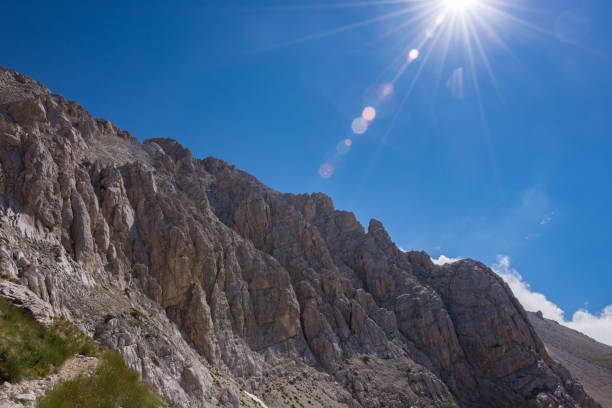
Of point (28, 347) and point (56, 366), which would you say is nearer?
point (28, 347)

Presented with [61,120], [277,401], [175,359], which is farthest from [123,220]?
[277,401]

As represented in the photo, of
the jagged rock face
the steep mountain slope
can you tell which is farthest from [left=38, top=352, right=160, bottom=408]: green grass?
the steep mountain slope

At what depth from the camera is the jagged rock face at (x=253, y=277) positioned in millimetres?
36344

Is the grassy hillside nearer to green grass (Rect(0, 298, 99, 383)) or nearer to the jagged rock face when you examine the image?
green grass (Rect(0, 298, 99, 383))

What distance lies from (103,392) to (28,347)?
3.52 metres

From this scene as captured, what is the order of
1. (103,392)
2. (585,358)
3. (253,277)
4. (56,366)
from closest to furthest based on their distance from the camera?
(103,392)
(56,366)
(253,277)
(585,358)

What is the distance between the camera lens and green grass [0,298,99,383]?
442 inches

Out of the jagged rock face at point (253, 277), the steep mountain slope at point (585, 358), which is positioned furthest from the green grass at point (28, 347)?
the steep mountain slope at point (585, 358)

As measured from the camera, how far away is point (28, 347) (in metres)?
12.6

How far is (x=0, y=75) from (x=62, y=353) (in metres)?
65.2

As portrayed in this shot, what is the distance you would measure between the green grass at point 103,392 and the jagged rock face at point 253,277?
13.1 metres

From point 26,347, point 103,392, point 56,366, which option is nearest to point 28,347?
point 26,347

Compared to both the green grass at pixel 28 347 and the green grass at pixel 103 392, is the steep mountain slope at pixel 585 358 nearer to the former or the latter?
the green grass at pixel 103 392

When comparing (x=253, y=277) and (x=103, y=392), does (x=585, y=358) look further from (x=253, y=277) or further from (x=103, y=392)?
(x=103, y=392)
